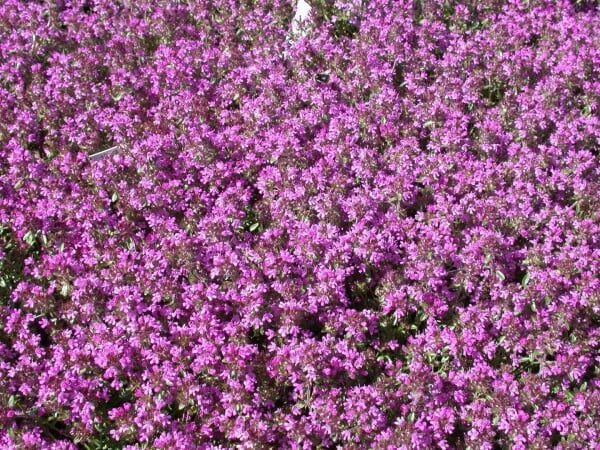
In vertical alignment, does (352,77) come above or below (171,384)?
above

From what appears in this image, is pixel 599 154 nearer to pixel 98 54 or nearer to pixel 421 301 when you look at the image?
pixel 421 301

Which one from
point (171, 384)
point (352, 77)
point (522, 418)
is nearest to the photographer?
point (522, 418)

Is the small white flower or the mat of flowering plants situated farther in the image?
the small white flower

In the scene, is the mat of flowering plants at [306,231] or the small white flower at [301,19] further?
the small white flower at [301,19]

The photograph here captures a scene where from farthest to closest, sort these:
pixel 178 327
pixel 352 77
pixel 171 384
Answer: pixel 352 77, pixel 178 327, pixel 171 384

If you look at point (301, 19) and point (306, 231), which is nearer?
point (306, 231)

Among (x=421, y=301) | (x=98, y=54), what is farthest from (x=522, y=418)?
(x=98, y=54)

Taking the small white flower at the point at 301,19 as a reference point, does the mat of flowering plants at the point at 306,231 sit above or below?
below

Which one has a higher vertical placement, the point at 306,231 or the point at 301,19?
the point at 301,19
